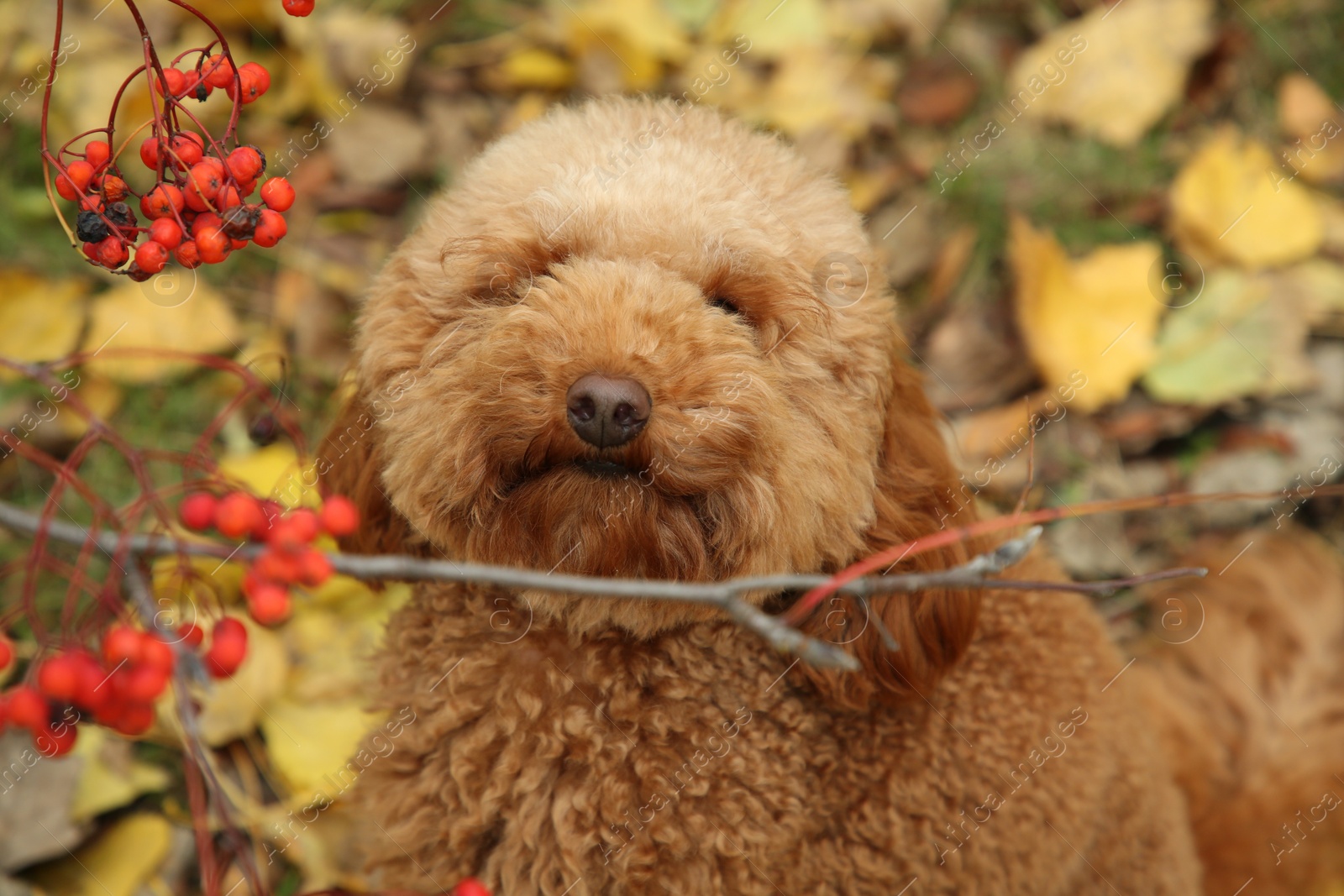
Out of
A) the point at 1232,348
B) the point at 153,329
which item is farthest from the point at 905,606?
the point at 153,329

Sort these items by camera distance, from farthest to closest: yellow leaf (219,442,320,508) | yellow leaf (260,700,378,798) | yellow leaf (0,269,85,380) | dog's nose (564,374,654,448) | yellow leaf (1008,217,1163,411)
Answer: yellow leaf (1008,217,1163,411) < yellow leaf (0,269,85,380) < yellow leaf (219,442,320,508) < yellow leaf (260,700,378,798) < dog's nose (564,374,654,448)

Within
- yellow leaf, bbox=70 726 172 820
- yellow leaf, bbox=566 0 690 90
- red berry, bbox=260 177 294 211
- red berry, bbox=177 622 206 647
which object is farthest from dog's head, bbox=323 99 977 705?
yellow leaf, bbox=566 0 690 90

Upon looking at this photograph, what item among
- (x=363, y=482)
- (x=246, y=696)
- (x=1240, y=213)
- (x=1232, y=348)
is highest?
(x=1240, y=213)

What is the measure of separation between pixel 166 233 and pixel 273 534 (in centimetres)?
37

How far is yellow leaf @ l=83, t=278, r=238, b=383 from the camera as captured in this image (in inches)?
98.6

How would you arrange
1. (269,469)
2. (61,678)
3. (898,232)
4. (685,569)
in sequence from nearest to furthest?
(61,678)
(685,569)
(269,469)
(898,232)

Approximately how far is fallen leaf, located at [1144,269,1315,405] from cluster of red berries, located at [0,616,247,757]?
256 centimetres

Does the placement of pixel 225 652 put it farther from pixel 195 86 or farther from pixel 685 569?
pixel 685 569

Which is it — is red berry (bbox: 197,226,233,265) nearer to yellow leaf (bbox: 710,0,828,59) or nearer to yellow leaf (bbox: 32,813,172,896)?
yellow leaf (bbox: 32,813,172,896)

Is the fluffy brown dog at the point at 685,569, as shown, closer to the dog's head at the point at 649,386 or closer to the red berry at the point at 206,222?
the dog's head at the point at 649,386

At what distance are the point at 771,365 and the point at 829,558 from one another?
1.04 ft

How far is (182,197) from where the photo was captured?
3.49 ft

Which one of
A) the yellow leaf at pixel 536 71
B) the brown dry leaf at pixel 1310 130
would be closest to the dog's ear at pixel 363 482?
the yellow leaf at pixel 536 71

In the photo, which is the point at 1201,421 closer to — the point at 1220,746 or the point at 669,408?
the point at 1220,746
